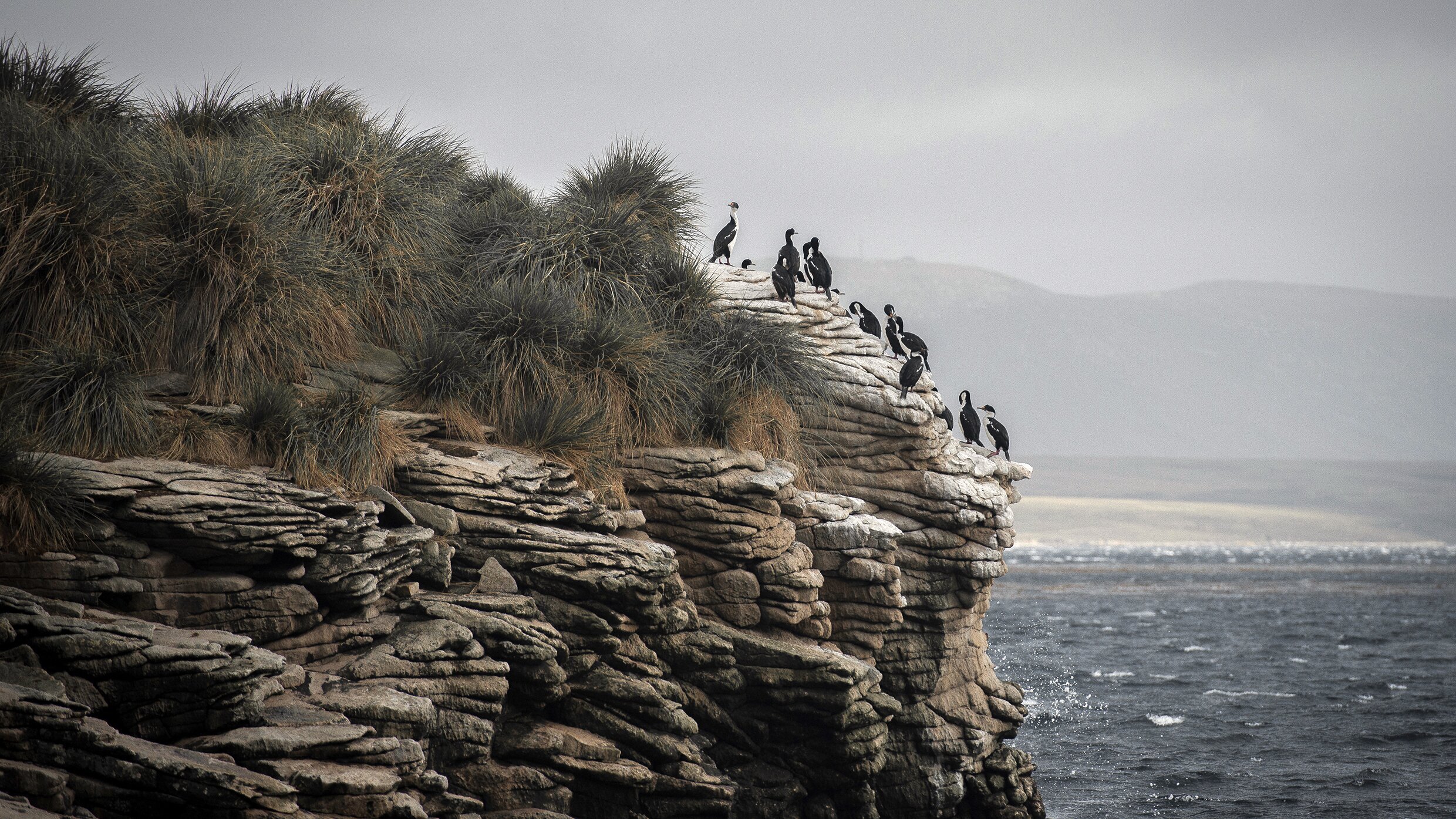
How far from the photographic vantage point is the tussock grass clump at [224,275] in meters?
10.7

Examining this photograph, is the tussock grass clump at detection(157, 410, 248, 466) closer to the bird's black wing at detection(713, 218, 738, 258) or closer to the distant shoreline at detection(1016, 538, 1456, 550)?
the bird's black wing at detection(713, 218, 738, 258)

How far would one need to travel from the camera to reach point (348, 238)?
1288cm

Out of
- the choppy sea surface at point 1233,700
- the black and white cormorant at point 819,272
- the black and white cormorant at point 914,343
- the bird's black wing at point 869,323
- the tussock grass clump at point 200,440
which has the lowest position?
the choppy sea surface at point 1233,700

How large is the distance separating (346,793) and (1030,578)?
64867 millimetres

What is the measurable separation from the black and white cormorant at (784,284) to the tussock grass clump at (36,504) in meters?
9.10

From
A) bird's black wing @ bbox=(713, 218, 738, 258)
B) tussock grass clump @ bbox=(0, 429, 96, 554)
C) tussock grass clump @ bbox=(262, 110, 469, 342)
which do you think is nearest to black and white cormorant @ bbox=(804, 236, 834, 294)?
bird's black wing @ bbox=(713, 218, 738, 258)

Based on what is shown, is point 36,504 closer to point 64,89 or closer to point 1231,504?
point 64,89

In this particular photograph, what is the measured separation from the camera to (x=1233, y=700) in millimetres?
25656

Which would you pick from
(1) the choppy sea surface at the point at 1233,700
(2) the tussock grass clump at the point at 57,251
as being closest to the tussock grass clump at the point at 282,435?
(2) the tussock grass clump at the point at 57,251

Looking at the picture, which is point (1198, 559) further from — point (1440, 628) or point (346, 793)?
point (346, 793)

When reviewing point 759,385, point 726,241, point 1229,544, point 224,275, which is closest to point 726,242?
point 726,241

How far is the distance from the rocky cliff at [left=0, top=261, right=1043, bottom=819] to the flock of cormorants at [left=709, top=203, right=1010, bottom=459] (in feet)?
1.23

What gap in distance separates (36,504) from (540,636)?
3.91 m

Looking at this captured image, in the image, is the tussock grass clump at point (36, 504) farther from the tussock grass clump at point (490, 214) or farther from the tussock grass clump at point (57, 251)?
the tussock grass clump at point (490, 214)
